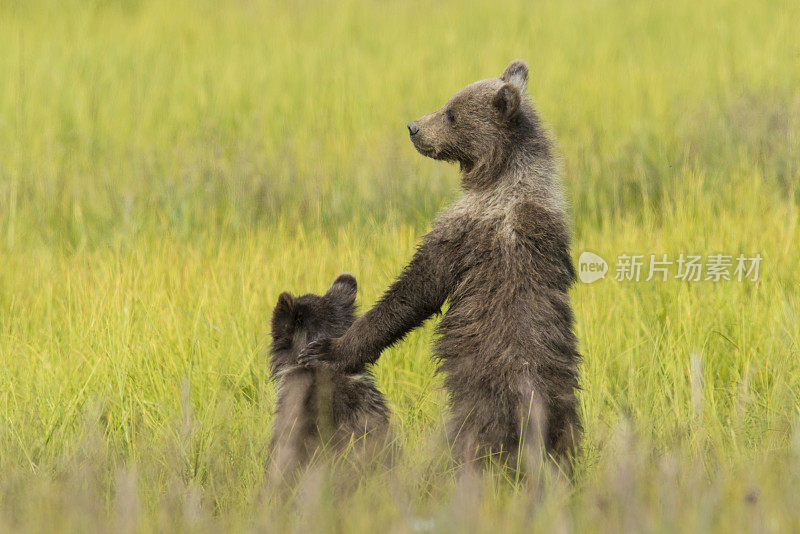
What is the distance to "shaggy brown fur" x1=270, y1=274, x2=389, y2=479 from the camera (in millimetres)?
3543

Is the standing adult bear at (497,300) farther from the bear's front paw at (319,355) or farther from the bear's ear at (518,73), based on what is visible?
the bear's ear at (518,73)

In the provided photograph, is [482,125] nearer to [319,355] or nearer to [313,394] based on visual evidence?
[319,355]

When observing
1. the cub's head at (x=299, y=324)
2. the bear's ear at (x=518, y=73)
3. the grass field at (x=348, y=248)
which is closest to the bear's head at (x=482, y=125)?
the bear's ear at (x=518, y=73)

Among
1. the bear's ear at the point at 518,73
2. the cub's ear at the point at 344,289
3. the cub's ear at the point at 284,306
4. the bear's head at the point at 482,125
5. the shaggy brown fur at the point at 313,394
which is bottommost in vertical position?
the shaggy brown fur at the point at 313,394

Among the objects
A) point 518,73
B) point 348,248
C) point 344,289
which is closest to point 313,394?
point 344,289

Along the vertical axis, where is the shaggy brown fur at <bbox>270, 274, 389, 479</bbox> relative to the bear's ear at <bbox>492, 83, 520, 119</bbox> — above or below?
below

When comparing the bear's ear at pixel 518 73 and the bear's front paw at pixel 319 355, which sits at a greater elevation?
the bear's ear at pixel 518 73

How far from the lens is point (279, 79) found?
1093 cm

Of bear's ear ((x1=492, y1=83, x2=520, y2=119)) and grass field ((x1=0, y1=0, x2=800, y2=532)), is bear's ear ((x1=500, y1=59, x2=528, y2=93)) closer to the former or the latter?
bear's ear ((x1=492, y1=83, x2=520, y2=119))

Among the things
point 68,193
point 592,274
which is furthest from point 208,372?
point 68,193

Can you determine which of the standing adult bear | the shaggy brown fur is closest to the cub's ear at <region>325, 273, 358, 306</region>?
the shaggy brown fur

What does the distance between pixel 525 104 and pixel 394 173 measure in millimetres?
3885

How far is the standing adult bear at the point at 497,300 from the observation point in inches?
131

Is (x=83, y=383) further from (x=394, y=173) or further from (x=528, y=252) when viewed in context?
(x=394, y=173)
